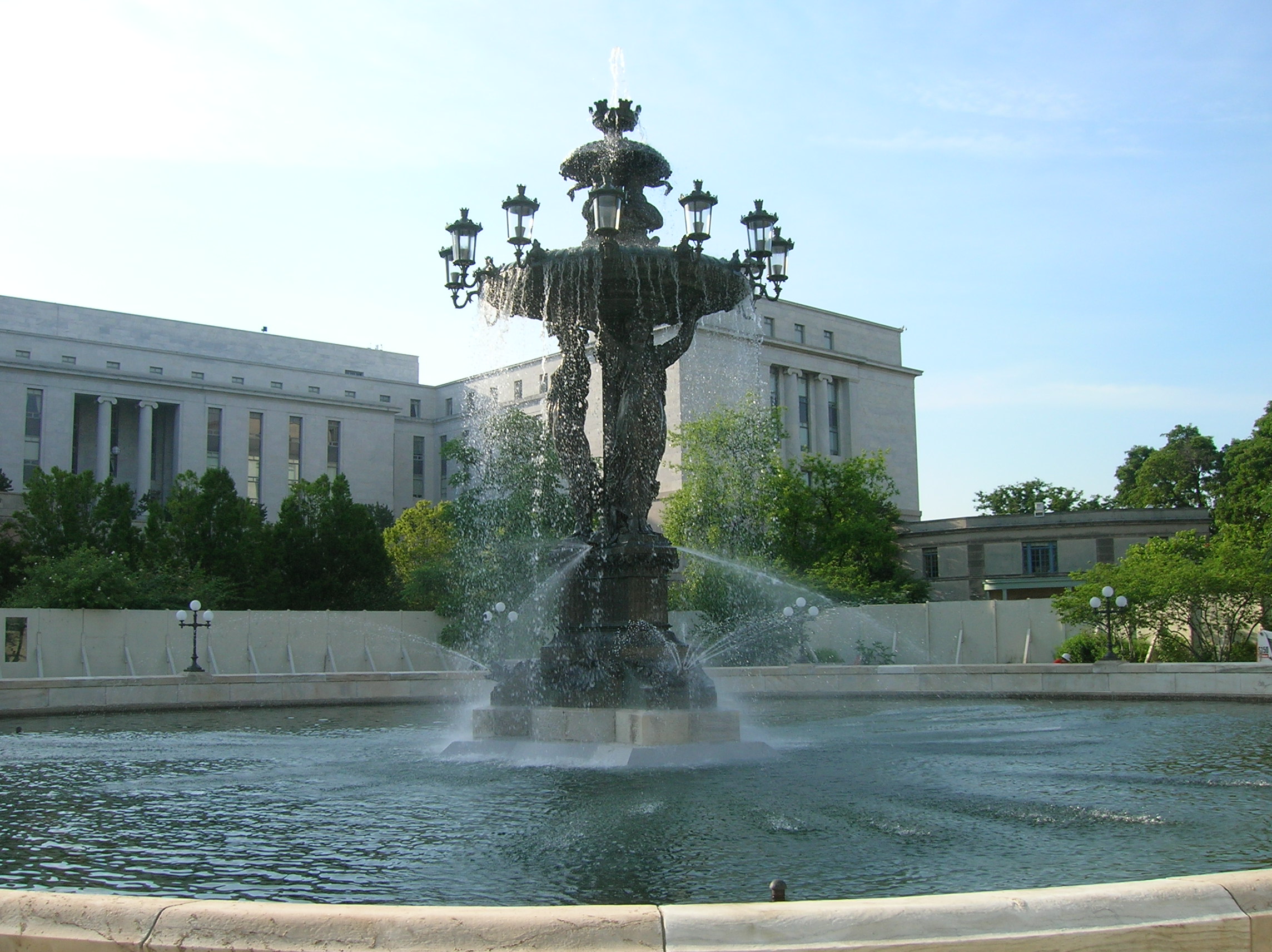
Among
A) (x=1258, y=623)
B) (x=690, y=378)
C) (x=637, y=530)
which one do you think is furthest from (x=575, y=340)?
(x=690, y=378)

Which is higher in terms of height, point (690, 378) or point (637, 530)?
point (690, 378)

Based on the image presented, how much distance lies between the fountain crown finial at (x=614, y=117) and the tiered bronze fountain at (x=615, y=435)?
15 mm

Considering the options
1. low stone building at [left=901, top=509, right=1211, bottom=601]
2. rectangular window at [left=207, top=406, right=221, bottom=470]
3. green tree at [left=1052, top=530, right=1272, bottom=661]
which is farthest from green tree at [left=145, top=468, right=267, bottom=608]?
low stone building at [left=901, top=509, right=1211, bottom=601]

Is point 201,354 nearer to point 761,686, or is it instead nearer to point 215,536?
point 215,536

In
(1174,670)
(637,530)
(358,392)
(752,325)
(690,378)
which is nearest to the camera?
(637,530)

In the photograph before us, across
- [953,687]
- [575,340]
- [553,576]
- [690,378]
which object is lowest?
[953,687]

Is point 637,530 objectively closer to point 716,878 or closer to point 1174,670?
point 716,878

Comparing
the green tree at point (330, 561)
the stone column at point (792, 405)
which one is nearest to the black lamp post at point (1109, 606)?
the green tree at point (330, 561)

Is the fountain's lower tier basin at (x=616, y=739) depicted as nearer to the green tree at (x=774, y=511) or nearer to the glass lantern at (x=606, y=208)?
the glass lantern at (x=606, y=208)

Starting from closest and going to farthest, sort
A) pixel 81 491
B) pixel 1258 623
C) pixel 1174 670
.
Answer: pixel 1174 670, pixel 1258 623, pixel 81 491

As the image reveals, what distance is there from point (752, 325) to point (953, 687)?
12.0 meters

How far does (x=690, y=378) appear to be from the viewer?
60.6m

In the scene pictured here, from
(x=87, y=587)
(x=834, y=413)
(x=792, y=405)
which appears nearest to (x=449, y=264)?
(x=87, y=587)

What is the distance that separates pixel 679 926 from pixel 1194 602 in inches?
1113
